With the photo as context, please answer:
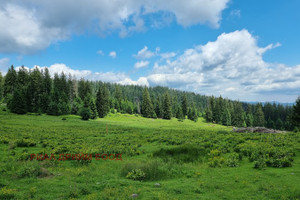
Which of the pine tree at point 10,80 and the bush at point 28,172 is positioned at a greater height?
the pine tree at point 10,80

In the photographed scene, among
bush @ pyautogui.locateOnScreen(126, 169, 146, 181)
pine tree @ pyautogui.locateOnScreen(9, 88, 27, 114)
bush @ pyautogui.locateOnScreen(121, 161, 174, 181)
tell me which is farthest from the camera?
pine tree @ pyautogui.locateOnScreen(9, 88, 27, 114)

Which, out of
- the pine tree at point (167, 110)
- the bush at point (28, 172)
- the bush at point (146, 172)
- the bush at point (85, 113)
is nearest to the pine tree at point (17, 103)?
the bush at point (85, 113)

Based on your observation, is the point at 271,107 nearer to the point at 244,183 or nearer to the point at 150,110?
the point at 150,110

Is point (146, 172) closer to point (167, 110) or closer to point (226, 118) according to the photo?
point (167, 110)

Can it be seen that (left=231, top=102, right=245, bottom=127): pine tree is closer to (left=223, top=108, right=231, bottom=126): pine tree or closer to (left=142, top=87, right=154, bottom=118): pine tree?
(left=223, top=108, right=231, bottom=126): pine tree

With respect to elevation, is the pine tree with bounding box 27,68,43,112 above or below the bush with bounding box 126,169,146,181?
above

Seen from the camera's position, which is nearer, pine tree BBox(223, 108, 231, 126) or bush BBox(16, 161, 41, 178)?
bush BBox(16, 161, 41, 178)

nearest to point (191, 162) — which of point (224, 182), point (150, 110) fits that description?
point (224, 182)

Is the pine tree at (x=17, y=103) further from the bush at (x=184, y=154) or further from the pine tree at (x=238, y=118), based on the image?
the pine tree at (x=238, y=118)

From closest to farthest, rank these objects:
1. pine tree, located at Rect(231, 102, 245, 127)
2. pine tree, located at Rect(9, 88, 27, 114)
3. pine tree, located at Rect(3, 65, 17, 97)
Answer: pine tree, located at Rect(9, 88, 27, 114) < pine tree, located at Rect(3, 65, 17, 97) < pine tree, located at Rect(231, 102, 245, 127)

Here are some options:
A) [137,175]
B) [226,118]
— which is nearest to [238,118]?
[226,118]

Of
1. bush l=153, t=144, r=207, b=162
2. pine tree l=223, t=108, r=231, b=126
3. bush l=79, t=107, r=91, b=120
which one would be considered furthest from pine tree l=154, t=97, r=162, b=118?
bush l=153, t=144, r=207, b=162

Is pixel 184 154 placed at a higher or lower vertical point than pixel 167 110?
lower

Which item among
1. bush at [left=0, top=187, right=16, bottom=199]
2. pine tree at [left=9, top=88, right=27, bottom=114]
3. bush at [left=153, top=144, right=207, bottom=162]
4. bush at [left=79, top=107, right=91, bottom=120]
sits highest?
pine tree at [left=9, top=88, right=27, bottom=114]
